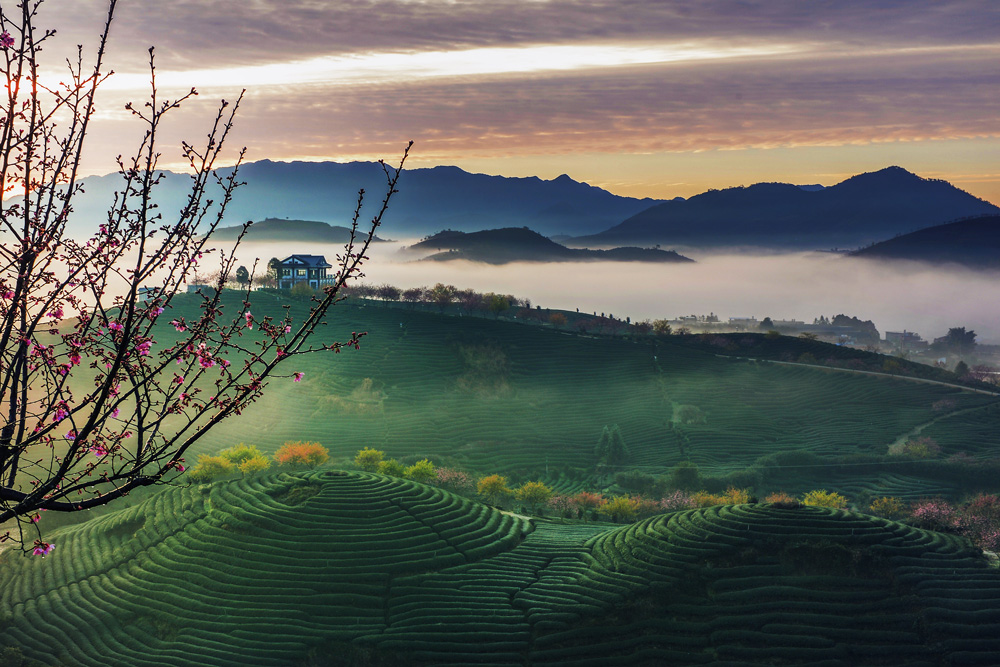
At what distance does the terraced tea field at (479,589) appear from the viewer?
40.6 meters

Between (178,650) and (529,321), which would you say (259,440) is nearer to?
(178,650)

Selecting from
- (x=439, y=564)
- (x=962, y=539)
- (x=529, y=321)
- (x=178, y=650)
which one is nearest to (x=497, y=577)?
(x=439, y=564)

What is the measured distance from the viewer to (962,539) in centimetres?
5178

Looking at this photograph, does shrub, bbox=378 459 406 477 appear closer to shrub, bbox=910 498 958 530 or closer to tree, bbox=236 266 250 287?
shrub, bbox=910 498 958 530

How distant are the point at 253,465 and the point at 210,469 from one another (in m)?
3.71

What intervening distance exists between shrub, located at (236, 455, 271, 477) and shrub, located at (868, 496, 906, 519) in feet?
179

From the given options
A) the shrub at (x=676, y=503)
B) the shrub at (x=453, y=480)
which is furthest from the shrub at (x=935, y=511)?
the shrub at (x=453, y=480)

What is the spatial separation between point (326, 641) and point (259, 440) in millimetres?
47152

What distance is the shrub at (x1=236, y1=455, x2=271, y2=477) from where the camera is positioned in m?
69.2

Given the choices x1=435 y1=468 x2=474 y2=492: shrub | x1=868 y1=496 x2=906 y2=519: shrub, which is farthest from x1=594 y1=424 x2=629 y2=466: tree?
x1=868 y1=496 x2=906 y2=519: shrub

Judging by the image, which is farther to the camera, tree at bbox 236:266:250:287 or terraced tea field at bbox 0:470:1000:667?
tree at bbox 236:266:250:287

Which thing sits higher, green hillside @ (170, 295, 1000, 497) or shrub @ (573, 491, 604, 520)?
green hillside @ (170, 295, 1000, 497)

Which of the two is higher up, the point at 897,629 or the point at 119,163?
the point at 119,163

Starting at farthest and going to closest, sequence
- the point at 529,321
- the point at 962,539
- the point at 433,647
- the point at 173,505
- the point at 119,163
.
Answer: the point at 529,321, the point at 173,505, the point at 962,539, the point at 433,647, the point at 119,163
